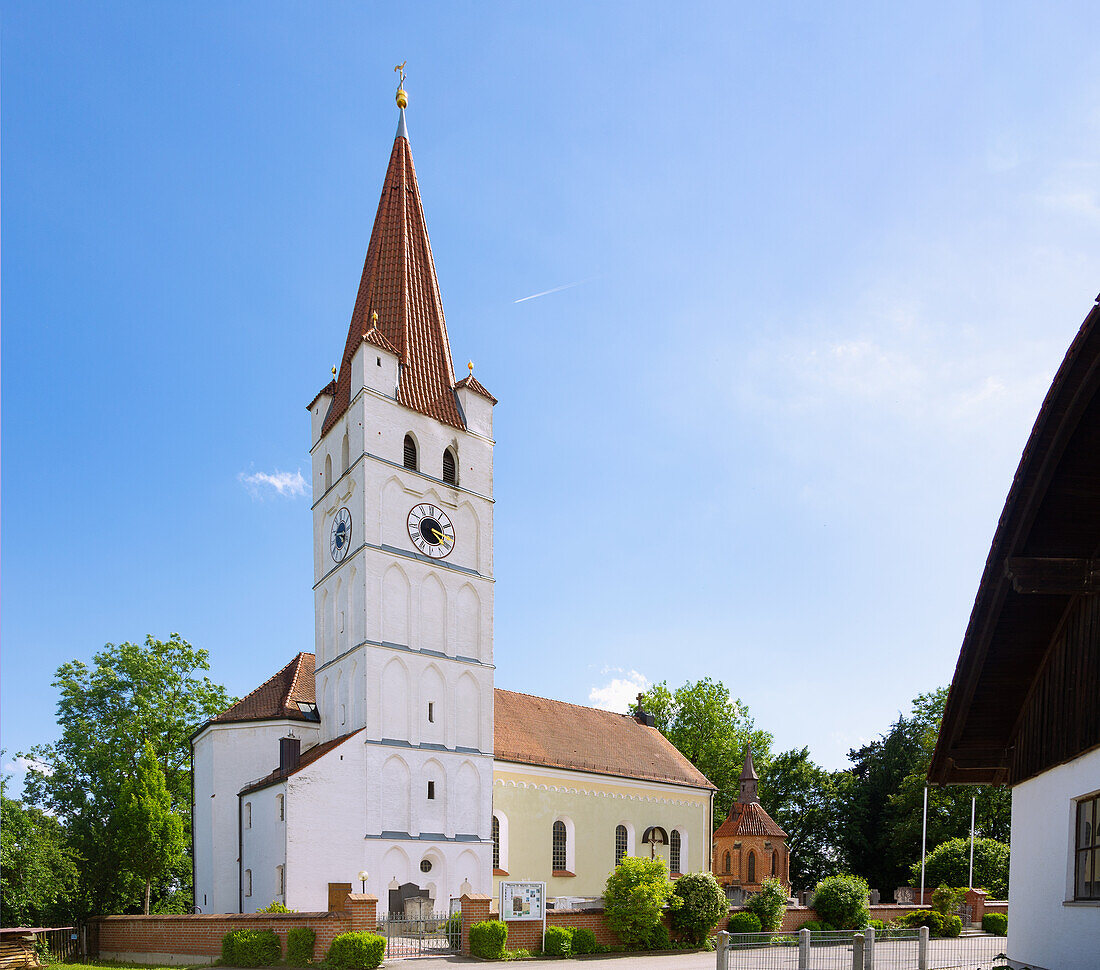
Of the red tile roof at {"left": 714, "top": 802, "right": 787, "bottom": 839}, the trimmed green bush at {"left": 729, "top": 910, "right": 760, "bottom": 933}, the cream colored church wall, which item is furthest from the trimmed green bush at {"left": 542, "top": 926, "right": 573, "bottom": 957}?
the red tile roof at {"left": 714, "top": 802, "right": 787, "bottom": 839}

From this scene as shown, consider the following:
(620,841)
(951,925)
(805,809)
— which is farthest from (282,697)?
(805,809)

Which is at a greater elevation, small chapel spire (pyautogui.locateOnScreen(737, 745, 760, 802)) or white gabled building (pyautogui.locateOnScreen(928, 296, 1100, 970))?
white gabled building (pyautogui.locateOnScreen(928, 296, 1100, 970))

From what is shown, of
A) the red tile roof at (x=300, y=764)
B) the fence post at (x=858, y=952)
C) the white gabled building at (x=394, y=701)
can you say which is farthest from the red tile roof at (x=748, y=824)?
the fence post at (x=858, y=952)

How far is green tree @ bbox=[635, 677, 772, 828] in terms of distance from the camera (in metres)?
59.2

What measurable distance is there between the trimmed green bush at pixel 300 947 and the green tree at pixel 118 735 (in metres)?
20.1

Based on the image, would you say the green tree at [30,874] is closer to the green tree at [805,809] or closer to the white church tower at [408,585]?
the white church tower at [408,585]

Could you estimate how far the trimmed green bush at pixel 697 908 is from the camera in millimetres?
30047

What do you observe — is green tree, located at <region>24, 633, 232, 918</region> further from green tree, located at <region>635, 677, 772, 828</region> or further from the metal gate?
green tree, located at <region>635, 677, 772, 828</region>

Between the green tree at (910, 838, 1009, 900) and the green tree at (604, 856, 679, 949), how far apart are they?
997 inches

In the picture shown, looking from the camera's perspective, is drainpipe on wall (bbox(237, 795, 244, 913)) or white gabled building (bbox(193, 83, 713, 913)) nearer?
white gabled building (bbox(193, 83, 713, 913))

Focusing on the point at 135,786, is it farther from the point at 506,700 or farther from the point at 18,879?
the point at 506,700

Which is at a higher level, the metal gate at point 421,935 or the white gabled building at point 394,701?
the white gabled building at point 394,701

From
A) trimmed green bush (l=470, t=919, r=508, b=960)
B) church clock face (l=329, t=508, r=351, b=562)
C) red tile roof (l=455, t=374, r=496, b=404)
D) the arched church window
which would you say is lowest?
the arched church window

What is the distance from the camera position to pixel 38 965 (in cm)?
2292
